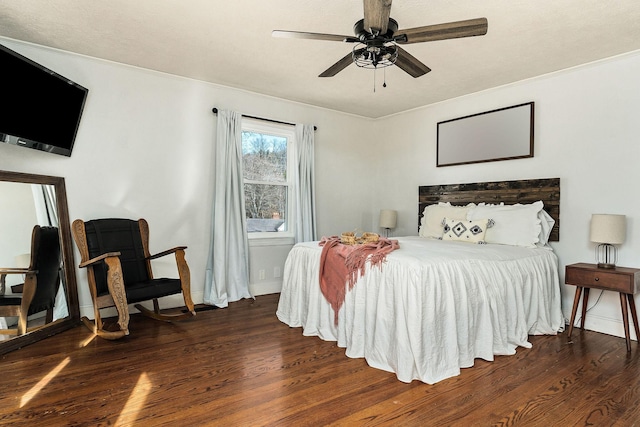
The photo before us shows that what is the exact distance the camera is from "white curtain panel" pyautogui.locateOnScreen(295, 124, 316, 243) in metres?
4.73

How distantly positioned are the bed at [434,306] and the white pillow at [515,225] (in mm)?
102

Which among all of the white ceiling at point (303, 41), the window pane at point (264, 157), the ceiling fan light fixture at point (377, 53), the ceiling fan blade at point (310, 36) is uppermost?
the white ceiling at point (303, 41)

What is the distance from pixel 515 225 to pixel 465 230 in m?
0.45

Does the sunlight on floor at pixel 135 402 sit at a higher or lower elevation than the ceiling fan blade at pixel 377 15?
lower

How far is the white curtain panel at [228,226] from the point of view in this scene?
4105mm

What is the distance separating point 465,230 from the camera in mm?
3799

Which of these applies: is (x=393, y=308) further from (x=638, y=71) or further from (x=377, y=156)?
(x=377, y=156)

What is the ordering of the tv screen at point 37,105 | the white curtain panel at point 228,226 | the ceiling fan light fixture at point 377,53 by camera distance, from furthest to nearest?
1. the white curtain panel at point 228,226
2. the tv screen at point 37,105
3. the ceiling fan light fixture at point 377,53

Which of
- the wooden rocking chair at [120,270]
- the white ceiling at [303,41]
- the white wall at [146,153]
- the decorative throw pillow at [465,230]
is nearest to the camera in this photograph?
the white ceiling at [303,41]

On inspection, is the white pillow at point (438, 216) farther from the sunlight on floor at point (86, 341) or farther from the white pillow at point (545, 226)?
the sunlight on floor at point (86, 341)

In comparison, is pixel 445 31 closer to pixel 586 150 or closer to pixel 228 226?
pixel 586 150

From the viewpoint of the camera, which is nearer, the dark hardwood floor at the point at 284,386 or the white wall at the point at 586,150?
the dark hardwood floor at the point at 284,386

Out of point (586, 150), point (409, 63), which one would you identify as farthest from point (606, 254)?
point (409, 63)

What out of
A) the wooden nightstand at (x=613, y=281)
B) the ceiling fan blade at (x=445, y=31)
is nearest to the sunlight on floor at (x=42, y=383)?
the ceiling fan blade at (x=445, y=31)
